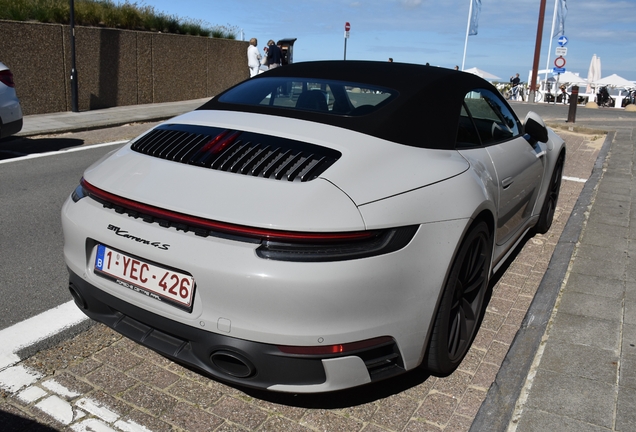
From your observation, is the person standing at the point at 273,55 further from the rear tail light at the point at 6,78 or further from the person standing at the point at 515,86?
the person standing at the point at 515,86

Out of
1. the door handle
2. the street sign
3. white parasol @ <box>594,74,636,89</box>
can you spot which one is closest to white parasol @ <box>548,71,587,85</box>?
white parasol @ <box>594,74,636,89</box>

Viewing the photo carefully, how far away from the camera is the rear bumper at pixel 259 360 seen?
227cm

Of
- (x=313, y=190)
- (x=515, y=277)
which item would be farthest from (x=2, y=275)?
(x=515, y=277)

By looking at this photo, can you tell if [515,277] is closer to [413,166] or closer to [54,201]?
[413,166]

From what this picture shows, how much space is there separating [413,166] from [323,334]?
0.92 m

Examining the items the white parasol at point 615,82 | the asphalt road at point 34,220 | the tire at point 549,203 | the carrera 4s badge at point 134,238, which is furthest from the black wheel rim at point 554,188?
the white parasol at point 615,82

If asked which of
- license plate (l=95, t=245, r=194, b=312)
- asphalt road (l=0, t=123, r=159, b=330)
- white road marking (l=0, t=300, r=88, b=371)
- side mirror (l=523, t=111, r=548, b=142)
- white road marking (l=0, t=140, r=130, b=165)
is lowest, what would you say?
white road marking (l=0, t=300, r=88, b=371)

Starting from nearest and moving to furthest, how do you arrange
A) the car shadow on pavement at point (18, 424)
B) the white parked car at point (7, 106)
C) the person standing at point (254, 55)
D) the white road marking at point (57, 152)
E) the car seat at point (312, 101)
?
1. the car shadow on pavement at point (18, 424)
2. the car seat at point (312, 101)
3. the white road marking at point (57, 152)
4. the white parked car at point (7, 106)
5. the person standing at point (254, 55)

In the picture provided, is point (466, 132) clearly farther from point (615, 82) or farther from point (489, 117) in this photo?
point (615, 82)

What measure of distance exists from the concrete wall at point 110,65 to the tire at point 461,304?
1274 centimetres

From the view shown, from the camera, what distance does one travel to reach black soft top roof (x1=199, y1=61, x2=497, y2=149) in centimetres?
290

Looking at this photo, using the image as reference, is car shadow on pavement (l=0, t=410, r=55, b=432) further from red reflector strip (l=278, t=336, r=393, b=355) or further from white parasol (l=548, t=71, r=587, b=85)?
white parasol (l=548, t=71, r=587, b=85)

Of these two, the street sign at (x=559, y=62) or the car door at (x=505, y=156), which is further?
the street sign at (x=559, y=62)

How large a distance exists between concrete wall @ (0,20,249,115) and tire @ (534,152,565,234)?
11.8 meters
